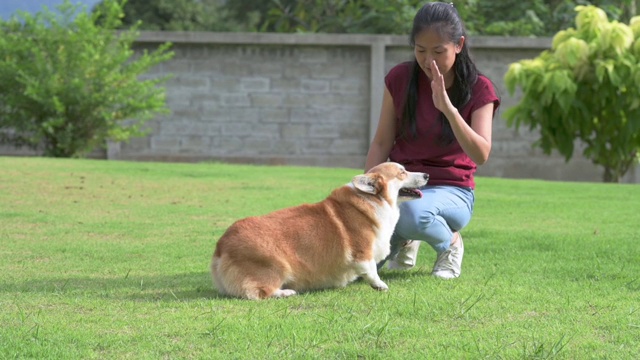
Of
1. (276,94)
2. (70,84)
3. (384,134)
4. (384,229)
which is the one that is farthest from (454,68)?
(276,94)

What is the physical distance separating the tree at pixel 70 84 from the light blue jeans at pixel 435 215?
1086 cm

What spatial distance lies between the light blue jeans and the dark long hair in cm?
31

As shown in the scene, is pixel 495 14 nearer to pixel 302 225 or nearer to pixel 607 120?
pixel 607 120

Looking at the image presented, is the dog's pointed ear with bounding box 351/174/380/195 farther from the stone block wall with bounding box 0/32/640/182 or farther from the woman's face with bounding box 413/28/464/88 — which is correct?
the stone block wall with bounding box 0/32/640/182

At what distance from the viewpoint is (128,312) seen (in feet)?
14.4

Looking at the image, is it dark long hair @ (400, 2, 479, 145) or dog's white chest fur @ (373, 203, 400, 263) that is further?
dark long hair @ (400, 2, 479, 145)

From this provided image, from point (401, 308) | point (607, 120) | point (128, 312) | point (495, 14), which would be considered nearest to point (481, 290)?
point (401, 308)

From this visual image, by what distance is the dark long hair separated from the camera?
5.18 m

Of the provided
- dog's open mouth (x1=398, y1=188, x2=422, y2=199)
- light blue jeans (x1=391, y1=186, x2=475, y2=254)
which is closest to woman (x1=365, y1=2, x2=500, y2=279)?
light blue jeans (x1=391, y1=186, x2=475, y2=254)

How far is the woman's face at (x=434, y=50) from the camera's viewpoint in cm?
520

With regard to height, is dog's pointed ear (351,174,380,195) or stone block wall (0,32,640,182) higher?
dog's pointed ear (351,174,380,195)

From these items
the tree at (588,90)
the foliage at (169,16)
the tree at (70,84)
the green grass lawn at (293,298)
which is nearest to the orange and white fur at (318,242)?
the green grass lawn at (293,298)

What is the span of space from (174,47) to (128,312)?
1337cm

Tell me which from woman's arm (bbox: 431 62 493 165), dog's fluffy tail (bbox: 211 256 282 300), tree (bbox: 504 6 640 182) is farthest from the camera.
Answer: tree (bbox: 504 6 640 182)
